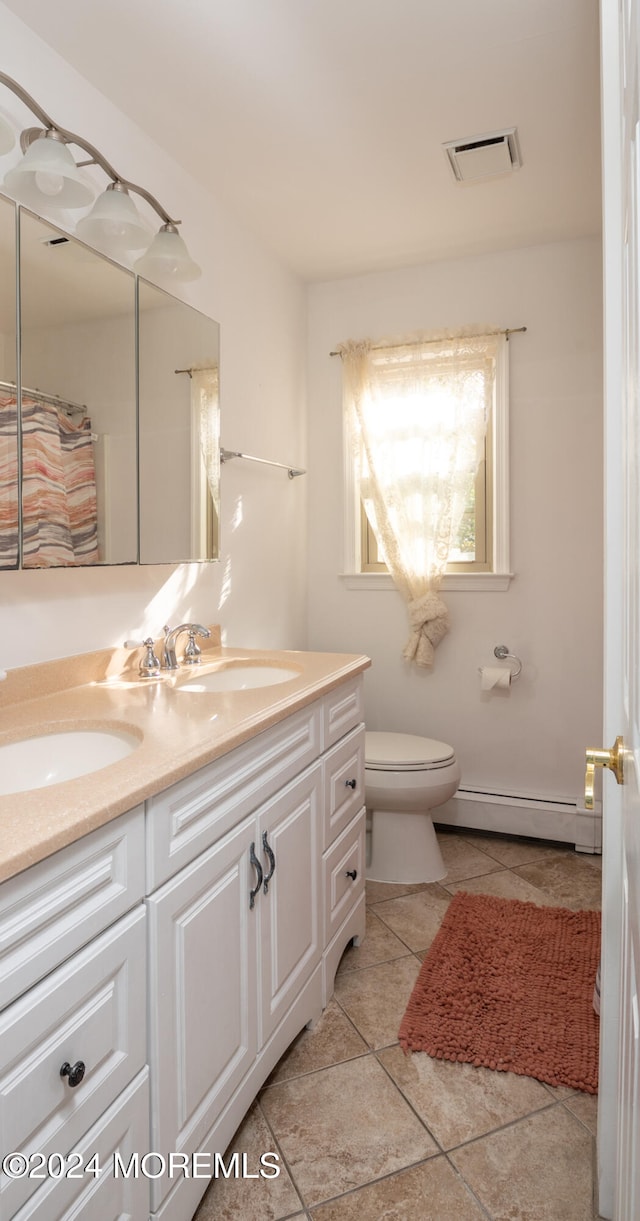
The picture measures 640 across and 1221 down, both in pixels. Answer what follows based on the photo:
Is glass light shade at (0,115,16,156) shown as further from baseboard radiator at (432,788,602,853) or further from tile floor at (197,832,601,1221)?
baseboard radiator at (432,788,602,853)

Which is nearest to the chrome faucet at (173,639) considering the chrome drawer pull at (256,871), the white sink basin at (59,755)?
the white sink basin at (59,755)

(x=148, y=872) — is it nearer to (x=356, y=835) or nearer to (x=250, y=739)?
(x=250, y=739)

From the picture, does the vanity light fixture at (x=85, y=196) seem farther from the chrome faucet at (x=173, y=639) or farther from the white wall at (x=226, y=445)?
the chrome faucet at (x=173, y=639)

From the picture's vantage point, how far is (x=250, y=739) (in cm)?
131

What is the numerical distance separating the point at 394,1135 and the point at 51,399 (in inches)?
66.8

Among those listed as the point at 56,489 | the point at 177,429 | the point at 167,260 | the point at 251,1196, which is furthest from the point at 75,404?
the point at 251,1196

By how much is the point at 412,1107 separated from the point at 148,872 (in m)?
0.96

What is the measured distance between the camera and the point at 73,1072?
833mm

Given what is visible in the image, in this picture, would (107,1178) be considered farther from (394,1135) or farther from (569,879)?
(569,879)

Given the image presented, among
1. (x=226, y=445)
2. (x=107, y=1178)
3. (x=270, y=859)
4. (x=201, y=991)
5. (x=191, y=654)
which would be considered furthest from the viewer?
(x=226, y=445)

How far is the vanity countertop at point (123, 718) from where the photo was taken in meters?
0.83

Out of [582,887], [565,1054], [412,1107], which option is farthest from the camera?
[582,887]

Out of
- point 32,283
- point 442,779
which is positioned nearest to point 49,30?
point 32,283

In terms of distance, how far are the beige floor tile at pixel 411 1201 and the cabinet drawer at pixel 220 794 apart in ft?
2.37
